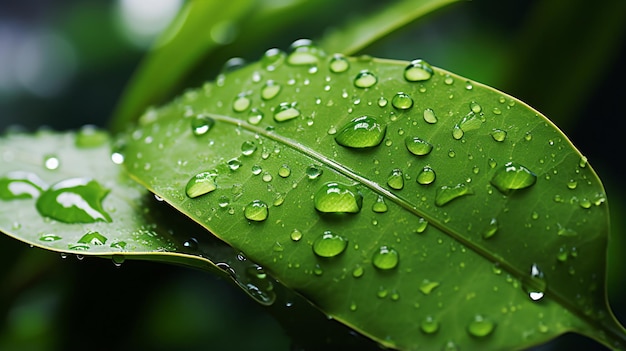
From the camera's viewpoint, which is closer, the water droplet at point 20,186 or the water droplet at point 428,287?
the water droplet at point 428,287

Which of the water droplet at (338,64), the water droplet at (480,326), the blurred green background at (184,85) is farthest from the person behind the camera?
the blurred green background at (184,85)

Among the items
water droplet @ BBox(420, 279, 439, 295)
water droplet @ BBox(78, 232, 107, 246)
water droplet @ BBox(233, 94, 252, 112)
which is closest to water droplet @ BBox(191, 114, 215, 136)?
water droplet @ BBox(233, 94, 252, 112)

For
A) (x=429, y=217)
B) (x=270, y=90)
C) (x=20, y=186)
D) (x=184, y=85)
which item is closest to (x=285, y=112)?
(x=270, y=90)

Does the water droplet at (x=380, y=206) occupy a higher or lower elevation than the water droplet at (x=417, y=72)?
lower

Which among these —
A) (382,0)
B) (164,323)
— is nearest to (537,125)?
(164,323)

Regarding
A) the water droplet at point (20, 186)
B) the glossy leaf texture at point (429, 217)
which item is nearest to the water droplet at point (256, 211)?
the glossy leaf texture at point (429, 217)

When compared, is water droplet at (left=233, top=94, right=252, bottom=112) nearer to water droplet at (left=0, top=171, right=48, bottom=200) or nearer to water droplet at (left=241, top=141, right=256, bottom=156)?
water droplet at (left=241, top=141, right=256, bottom=156)

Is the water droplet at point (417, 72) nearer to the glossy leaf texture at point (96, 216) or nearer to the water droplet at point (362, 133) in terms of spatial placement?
the water droplet at point (362, 133)
